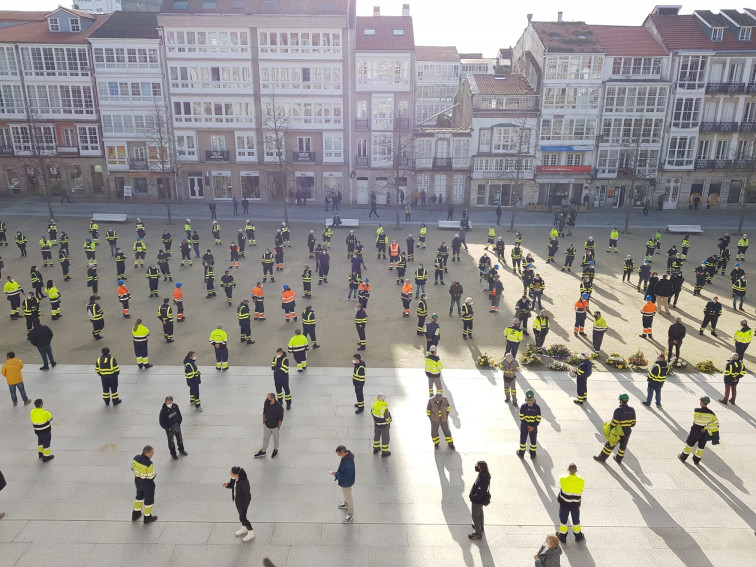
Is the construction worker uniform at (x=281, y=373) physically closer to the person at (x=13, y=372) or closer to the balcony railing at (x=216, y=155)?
the person at (x=13, y=372)

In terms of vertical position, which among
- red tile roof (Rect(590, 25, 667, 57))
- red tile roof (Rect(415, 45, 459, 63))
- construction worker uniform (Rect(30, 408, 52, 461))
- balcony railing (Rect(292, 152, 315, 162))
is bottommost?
construction worker uniform (Rect(30, 408, 52, 461))

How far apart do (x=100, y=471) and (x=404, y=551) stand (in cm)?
690

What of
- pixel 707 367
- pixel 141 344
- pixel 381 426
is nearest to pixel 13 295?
pixel 141 344

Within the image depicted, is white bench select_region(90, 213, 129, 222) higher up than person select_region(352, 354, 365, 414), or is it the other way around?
white bench select_region(90, 213, 129, 222)

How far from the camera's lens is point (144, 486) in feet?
32.9

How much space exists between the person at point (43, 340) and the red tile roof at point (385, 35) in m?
36.6

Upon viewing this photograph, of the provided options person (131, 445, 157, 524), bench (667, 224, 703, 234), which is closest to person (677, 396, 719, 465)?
person (131, 445, 157, 524)

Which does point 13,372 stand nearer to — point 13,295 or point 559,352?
point 13,295

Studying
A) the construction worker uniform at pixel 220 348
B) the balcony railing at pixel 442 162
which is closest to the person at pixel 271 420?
the construction worker uniform at pixel 220 348

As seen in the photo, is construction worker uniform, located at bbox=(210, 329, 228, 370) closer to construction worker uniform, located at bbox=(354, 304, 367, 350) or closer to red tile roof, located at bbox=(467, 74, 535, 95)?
construction worker uniform, located at bbox=(354, 304, 367, 350)

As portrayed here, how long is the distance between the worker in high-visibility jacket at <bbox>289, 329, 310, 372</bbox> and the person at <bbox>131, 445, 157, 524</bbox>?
248 inches

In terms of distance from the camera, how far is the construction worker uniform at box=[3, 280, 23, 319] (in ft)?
68.4

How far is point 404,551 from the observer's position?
31.8 ft

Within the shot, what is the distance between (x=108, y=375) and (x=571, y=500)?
11567mm
